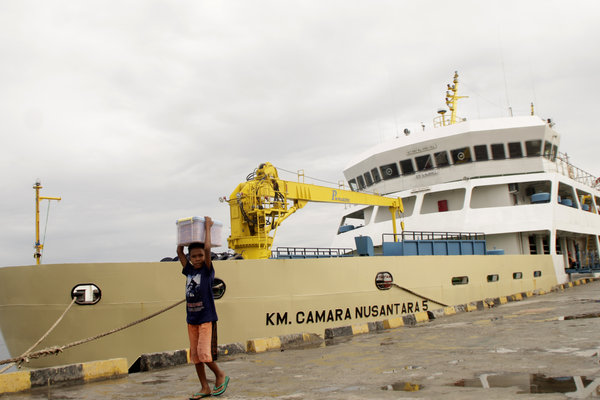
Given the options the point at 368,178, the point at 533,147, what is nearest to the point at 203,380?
the point at 368,178

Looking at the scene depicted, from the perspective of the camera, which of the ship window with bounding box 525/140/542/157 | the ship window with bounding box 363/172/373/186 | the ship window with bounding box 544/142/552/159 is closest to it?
the ship window with bounding box 525/140/542/157

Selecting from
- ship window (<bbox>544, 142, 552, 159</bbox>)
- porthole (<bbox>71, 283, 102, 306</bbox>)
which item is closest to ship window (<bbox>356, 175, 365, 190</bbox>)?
ship window (<bbox>544, 142, 552, 159</bbox>)

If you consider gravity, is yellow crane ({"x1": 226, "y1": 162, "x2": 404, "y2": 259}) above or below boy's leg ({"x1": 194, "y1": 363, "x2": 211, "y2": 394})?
above

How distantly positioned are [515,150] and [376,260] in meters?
10.3

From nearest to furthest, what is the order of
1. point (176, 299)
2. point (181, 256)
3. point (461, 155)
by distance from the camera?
point (181, 256) → point (176, 299) → point (461, 155)

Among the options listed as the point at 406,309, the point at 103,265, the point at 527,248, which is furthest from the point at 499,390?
the point at 527,248

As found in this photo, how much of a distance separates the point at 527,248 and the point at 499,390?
653 inches

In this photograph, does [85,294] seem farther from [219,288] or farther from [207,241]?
[207,241]

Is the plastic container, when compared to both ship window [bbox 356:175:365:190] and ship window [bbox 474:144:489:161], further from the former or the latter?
ship window [bbox 356:175:365:190]

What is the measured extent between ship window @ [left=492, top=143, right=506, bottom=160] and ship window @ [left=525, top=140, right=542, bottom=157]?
103 cm

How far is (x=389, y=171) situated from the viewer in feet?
71.3

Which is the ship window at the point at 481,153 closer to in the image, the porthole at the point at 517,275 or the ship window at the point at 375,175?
the ship window at the point at 375,175

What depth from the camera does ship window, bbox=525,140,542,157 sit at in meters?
20.1

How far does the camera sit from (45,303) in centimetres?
925
